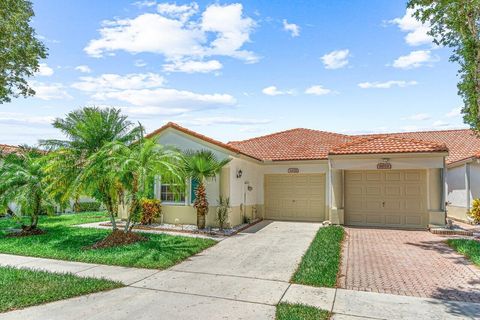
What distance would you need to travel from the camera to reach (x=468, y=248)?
34.6ft

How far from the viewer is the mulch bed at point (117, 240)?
11029 mm

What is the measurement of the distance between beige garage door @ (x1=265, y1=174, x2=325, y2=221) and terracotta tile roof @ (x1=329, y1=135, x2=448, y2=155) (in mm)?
2542

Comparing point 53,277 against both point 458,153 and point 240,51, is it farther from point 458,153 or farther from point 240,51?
point 458,153

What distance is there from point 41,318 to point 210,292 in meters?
3.04

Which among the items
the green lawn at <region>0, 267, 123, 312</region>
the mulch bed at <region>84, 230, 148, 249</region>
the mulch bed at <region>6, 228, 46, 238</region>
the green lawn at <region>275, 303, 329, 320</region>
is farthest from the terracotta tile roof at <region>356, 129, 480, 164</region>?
the mulch bed at <region>6, 228, 46, 238</region>

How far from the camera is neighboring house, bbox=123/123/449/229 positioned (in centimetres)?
1467

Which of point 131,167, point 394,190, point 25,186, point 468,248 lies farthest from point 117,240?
point 394,190

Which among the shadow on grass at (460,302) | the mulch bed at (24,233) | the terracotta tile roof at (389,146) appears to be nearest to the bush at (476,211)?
the terracotta tile roof at (389,146)

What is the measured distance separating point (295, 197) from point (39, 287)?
531 inches

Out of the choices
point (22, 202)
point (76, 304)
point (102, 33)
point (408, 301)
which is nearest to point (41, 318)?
point (76, 304)

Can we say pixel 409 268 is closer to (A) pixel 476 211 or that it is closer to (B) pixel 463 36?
(B) pixel 463 36

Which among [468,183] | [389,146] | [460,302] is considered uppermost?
[389,146]

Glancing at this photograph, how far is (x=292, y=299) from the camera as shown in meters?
6.37

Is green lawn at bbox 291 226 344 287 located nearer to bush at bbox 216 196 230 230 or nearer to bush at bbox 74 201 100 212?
bush at bbox 216 196 230 230
